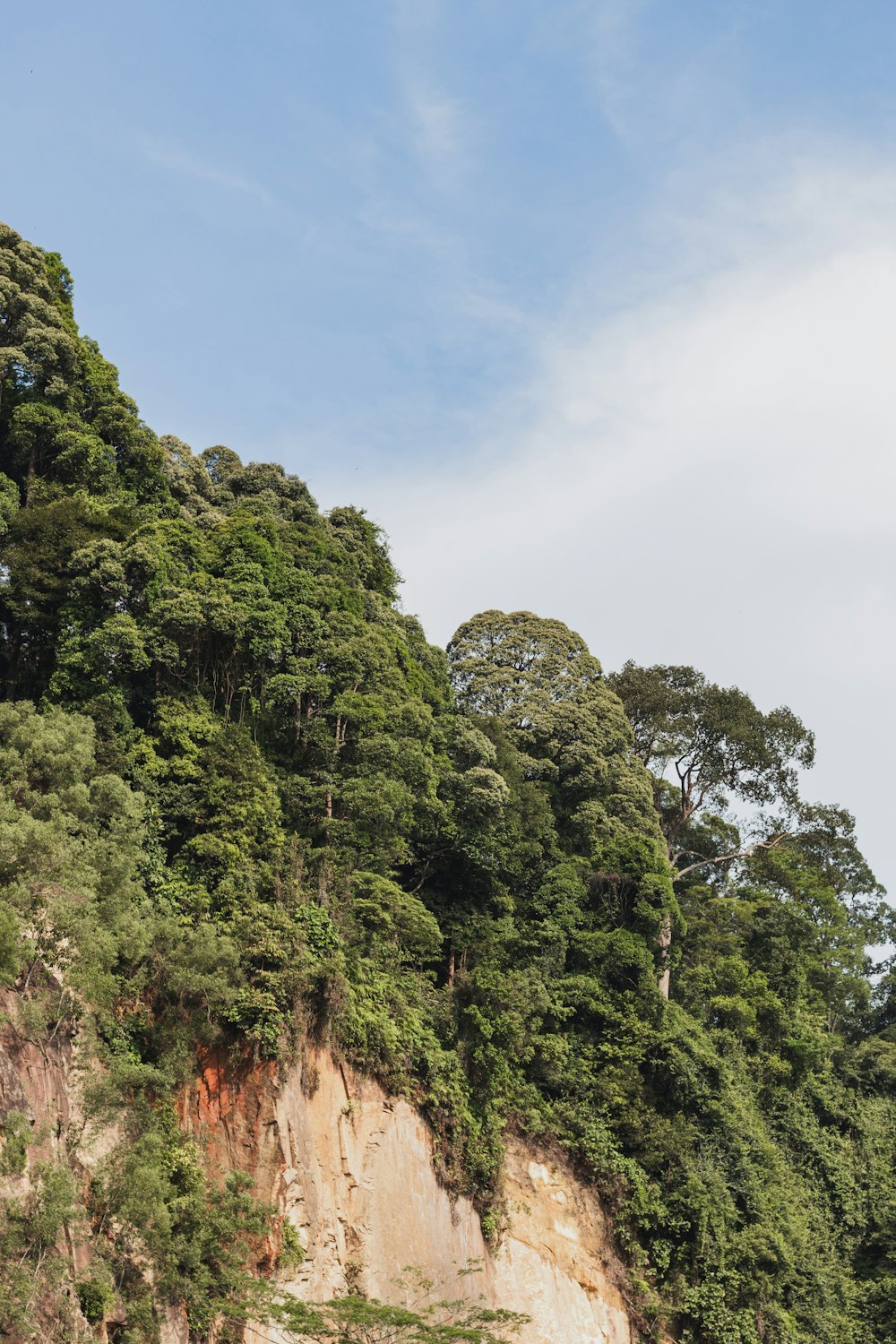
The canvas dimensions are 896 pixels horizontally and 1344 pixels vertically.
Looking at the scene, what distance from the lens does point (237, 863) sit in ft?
65.0

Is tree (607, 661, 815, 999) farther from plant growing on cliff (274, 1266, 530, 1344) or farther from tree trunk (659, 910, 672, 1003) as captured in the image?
plant growing on cliff (274, 1266, 530, 1344)

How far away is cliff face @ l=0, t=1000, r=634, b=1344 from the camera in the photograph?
15375 mm

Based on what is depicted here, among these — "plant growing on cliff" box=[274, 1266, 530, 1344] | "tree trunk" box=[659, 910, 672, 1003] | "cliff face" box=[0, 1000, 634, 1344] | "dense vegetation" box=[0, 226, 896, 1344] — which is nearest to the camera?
"cliff face" box=[0, 1000, 634, 1344]

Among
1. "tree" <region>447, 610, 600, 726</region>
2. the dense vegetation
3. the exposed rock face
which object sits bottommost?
the exposed rock face

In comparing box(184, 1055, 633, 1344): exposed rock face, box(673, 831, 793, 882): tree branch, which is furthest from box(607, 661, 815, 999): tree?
box(184, 1055, 633, 1344): exposed rock face

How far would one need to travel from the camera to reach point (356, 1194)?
1938 centimetres

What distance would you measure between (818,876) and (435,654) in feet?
50.6

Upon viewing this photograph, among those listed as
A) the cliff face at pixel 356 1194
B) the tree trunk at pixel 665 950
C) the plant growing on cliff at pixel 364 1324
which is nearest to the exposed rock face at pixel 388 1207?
the cliff face at pixel 356 1194

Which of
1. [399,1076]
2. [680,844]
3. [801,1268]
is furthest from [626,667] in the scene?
[399,1076]

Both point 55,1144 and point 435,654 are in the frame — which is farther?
point 435,654

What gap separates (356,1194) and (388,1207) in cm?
69

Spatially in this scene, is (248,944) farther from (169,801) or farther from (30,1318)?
(30,1318)

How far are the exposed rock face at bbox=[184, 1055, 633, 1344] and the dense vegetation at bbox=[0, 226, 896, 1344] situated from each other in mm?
571

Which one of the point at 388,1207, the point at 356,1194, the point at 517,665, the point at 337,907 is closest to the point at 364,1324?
the point at 356,1194
